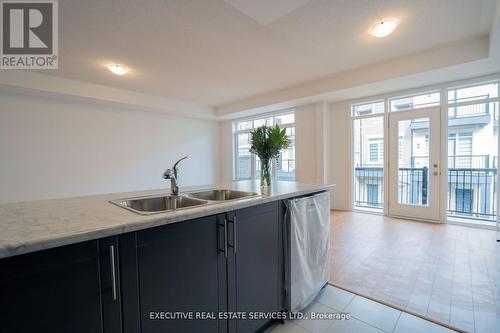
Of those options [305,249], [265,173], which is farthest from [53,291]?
[265,173]

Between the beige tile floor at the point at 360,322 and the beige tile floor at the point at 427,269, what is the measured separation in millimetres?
118

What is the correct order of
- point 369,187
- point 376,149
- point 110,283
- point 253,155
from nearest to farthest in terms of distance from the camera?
point 110,283 → point 376,149 → point 369,187 → point 253,155

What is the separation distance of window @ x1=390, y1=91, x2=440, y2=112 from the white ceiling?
49.4 inches

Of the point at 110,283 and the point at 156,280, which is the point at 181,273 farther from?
the point at 110,283

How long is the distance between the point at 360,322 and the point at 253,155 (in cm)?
528

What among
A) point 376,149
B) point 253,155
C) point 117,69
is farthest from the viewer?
point 253,155

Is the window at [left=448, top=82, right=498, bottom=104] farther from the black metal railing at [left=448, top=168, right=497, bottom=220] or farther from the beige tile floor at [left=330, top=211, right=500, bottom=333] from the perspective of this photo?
the beige tile floor at [left=330, top=211, right=500, bottom=333]

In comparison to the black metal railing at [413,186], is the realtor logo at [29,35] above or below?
above

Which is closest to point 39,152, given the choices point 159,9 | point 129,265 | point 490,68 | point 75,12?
point 75,12

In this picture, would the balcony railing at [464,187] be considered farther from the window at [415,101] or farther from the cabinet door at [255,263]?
the cabinet door at [255,263]

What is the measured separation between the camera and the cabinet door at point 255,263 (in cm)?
134

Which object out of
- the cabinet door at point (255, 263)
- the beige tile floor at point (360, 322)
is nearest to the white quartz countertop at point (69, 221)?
the cabinet door at point (255, 263)

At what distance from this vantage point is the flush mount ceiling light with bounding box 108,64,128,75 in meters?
3.54

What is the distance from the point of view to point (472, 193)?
157 inches
